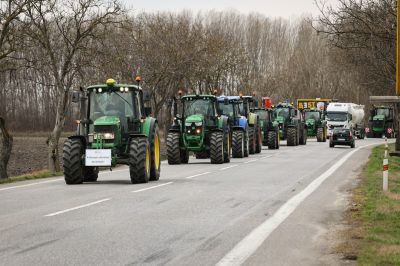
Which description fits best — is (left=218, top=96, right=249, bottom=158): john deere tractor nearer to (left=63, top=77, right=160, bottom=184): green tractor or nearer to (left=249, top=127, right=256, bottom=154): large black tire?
(left=249, top=127, right=256, bottom=154): large black tire

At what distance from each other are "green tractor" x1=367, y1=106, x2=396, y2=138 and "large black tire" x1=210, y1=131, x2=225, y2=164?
50855 millimetres

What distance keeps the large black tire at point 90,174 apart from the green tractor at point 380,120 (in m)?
60.2

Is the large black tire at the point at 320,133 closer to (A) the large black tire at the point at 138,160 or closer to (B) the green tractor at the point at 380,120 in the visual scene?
(B) the green tractor at the point at 380,120

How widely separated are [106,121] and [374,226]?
9.84m

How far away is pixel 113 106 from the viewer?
20.5 m

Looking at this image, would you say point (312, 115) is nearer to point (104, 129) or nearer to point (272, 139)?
point (272, 139)

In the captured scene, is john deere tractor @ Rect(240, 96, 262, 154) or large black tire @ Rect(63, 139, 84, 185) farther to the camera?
john deere tractor @ Rect(240, 96, 262, 154)

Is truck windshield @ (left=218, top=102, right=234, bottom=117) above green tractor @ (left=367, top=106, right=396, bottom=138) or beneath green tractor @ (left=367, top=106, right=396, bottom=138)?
above

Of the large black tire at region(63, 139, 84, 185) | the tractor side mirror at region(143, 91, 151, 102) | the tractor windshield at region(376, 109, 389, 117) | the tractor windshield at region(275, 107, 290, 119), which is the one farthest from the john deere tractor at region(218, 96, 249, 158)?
the tractor windshield at region(376, 109, 389, 117)

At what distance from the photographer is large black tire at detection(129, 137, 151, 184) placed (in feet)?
63.2

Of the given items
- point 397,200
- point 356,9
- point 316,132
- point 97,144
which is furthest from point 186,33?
point 397,200

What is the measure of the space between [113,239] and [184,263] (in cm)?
181

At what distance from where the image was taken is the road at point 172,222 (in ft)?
28.1

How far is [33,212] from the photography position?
1266 centimetres
